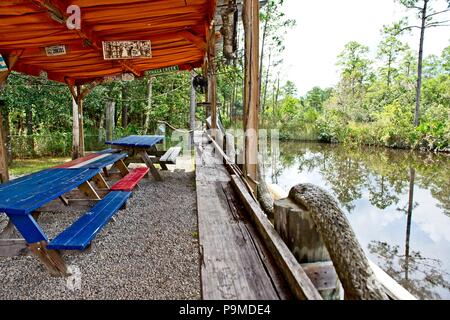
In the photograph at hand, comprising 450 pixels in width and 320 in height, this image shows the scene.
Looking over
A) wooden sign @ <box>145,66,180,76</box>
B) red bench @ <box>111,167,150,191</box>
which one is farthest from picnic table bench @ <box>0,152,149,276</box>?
wooden sign @ <box>145,66,180,76</box>

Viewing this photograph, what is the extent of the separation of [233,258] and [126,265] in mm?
1547

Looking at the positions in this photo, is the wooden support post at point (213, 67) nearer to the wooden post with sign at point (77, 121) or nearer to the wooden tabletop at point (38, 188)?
the wooden tabletop at point (38, 188)

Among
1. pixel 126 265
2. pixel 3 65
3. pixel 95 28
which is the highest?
pixel 95 28

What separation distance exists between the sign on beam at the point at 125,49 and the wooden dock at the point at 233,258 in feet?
8.97

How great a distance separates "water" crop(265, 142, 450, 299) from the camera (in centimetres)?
405

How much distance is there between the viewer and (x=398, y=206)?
21.8 feet

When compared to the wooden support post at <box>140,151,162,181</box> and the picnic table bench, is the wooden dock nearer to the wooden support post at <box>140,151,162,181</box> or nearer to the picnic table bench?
the picnic table bench

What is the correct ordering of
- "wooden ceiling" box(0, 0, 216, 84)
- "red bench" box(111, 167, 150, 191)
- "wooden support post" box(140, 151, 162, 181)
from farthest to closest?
"wooden support post" box(140, 151, 162, 181)
"red bench" box(111, 167, 150, 191)
"wooden ceiling" box(0, 0, 216, 84)

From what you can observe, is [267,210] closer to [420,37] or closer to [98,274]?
[98,274]

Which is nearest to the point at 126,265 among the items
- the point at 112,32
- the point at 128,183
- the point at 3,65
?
the point at 128,183

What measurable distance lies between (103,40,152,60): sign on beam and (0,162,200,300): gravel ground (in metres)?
2.16

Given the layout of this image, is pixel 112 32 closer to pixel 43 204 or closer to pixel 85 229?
pixel 43 204

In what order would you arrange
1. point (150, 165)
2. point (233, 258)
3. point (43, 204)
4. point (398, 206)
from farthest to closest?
point (398, 206) → point (150, 165) → point (43, 204) → point (233, 258)
